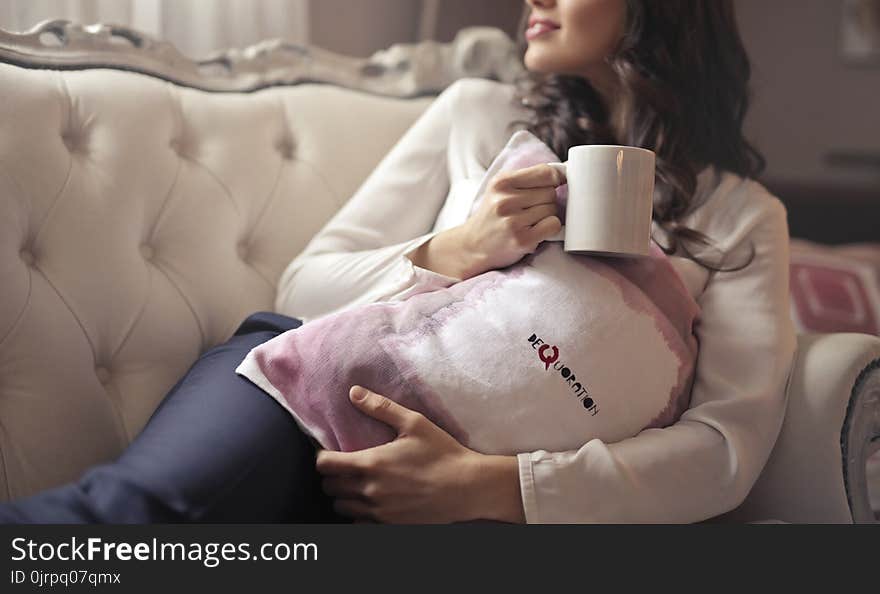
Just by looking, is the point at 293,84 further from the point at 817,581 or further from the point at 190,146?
the point at 817,581

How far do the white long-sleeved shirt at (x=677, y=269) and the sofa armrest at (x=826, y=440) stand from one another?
24 millimetres

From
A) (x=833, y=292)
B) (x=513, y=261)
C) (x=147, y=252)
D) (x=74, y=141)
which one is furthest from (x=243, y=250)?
(x=833, y=292)

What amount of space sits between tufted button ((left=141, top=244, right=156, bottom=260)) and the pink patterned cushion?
1.08 metres

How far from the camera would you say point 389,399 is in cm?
68

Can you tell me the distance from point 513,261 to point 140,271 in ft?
1.33

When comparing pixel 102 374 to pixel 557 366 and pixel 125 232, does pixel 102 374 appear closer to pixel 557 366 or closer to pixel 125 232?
pixel 125 232

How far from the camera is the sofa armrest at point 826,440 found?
79cm

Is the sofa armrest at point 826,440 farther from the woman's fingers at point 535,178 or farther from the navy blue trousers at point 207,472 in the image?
the navy blue trousers at point 207,472

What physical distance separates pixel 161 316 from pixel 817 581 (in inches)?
26.3

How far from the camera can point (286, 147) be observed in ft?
3.57

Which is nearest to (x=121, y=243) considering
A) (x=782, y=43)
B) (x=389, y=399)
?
(x=389, y=399)

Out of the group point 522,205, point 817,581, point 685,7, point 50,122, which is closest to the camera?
point 817,581

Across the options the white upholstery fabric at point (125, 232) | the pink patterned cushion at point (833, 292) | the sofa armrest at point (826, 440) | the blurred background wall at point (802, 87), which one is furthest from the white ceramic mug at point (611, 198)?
the blurred background wall at point (802, 87)

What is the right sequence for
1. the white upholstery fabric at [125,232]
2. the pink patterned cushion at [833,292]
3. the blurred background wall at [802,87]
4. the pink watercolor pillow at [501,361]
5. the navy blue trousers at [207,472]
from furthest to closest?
the blurred background wall at [802,87] < the pink patterned cushion at [833,292] < the white upholstery fabric at [125,232] < the pink watercolor pillow at [501,361] < the navy blue trousers at [207,472]
